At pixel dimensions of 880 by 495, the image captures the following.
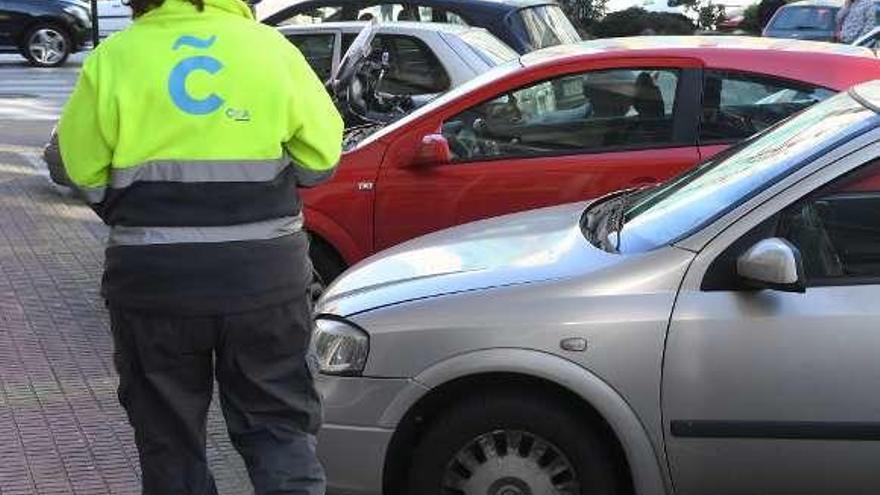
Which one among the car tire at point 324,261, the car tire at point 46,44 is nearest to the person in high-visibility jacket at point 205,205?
the car tire at point 324,261

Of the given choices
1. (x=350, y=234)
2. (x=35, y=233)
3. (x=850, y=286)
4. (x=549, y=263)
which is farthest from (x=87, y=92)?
(x=35, y=233)

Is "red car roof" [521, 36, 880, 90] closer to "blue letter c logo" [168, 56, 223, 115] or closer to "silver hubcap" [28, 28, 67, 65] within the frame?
"blue letter c logo" [168, 56, 223, 115]

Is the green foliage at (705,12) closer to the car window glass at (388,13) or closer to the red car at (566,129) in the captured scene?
the car window glass at (388,13)

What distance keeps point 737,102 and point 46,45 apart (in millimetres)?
16986

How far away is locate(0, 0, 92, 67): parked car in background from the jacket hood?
18011mm

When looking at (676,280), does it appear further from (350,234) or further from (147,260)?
(350,234)

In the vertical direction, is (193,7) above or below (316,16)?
above

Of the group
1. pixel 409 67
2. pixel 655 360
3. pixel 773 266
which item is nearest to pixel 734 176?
pixel 773 266

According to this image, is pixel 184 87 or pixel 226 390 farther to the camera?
pixel 226 390

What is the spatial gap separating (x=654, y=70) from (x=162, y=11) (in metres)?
3.17

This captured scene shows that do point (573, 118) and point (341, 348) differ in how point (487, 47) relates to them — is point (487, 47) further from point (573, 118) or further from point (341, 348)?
point (341, 348)

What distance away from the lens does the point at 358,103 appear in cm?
788

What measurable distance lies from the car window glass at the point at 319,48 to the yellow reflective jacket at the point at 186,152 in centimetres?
661

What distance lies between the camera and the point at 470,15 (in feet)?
33.5
